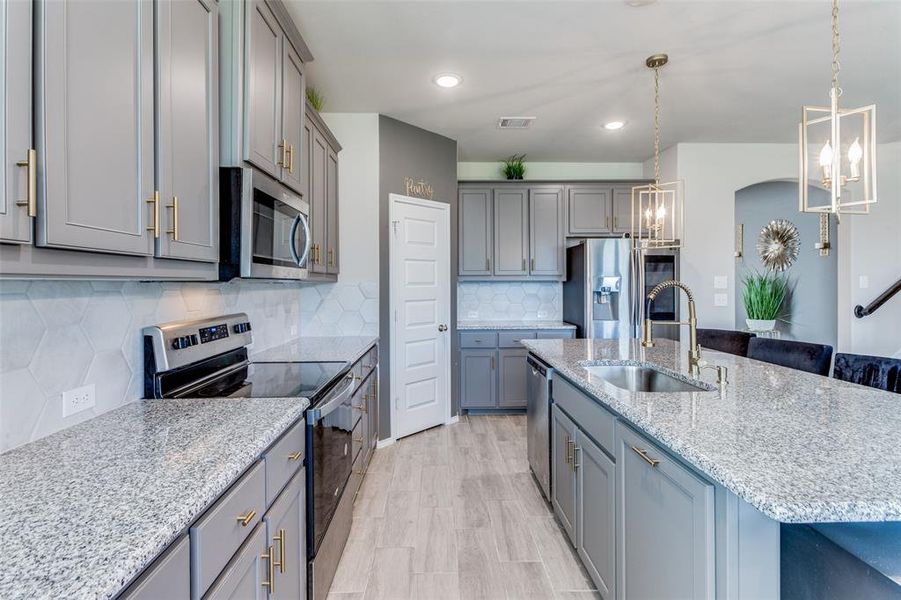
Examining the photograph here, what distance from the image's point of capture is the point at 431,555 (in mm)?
2055

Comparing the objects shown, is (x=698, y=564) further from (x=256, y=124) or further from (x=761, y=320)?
(x=761, y=320)

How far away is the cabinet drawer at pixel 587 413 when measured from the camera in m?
1.56

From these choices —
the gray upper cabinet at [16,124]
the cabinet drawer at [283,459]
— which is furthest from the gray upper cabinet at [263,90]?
the cabinet drawer at [283,459]

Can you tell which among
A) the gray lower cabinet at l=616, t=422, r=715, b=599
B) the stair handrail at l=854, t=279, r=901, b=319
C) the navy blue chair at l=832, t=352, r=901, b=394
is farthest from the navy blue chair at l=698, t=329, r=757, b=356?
the stair handrail at l=854, t=279, r=901, b=319

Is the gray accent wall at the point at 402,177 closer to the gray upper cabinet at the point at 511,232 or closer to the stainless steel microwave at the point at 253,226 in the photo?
the gray upper cabinet at the point at 511,232

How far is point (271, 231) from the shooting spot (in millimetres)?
1762

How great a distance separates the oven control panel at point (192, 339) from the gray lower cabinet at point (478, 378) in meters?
2.49

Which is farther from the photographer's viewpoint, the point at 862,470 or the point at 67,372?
the point at 67,372

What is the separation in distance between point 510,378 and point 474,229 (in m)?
1.61

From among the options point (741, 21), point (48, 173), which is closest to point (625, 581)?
point (48, 173)

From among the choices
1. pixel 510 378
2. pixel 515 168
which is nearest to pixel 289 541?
pixel 510 378

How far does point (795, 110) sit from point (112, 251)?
4.65 meters

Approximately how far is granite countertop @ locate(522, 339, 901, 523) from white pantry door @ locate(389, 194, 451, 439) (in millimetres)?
2025

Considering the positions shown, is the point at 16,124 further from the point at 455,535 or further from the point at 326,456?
the point at 455,535
